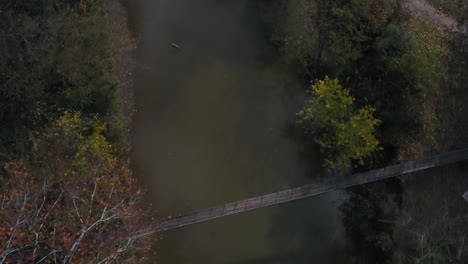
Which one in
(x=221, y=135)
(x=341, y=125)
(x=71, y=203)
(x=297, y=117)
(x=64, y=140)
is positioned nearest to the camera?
(x=71, y=203)

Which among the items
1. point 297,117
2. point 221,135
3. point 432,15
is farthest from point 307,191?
point 432,15

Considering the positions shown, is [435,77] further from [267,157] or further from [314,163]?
[267,157]

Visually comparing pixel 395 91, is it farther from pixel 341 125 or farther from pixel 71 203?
pixel 71 203

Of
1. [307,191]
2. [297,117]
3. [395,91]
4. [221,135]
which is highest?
[395,91]

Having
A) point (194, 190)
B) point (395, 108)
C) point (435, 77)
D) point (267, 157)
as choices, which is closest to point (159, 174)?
point (194, 190)

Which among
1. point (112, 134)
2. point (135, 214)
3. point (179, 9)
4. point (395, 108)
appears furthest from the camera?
point (179, 9)

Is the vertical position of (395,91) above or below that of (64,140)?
above

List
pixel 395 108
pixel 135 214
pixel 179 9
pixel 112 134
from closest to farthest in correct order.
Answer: pixel 135 214
pixel 112 134
pixel 395 108
pixel 179 9
